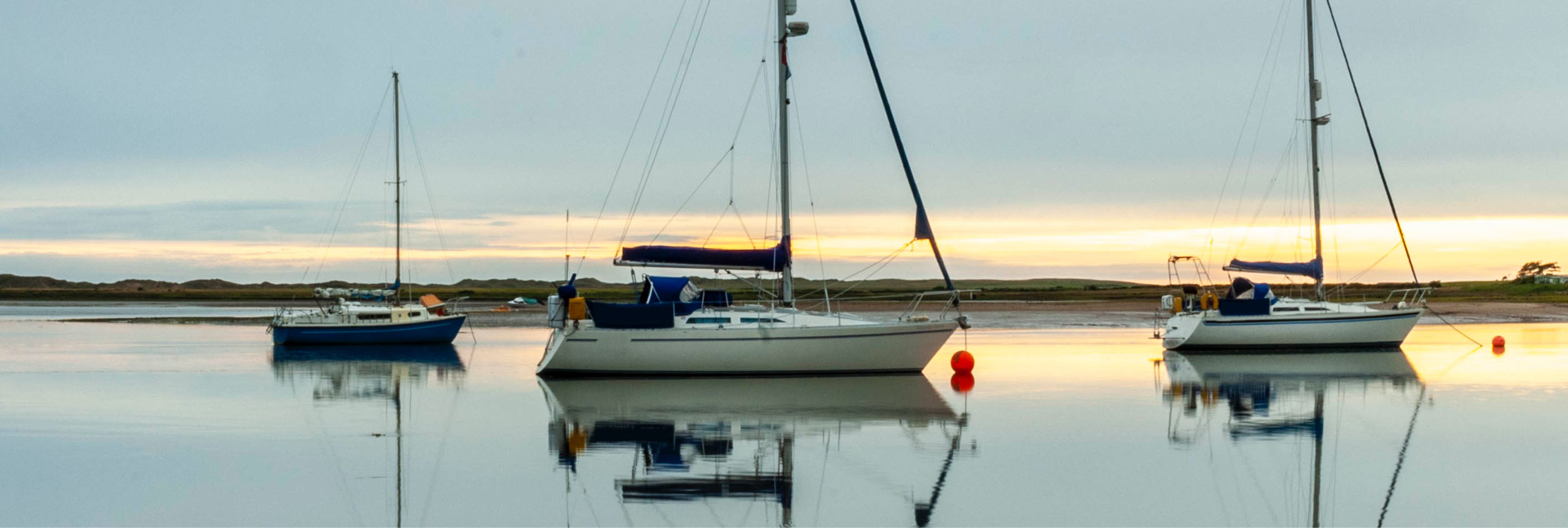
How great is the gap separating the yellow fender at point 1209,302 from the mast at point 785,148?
12269mm

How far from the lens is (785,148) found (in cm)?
2344

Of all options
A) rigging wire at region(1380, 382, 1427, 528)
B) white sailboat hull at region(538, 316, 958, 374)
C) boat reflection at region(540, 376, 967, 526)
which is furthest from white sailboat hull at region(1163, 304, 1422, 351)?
boat reflection at region(540, 376, 967, 526)

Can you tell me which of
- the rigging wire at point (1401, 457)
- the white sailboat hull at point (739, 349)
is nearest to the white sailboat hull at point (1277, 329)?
the rigging wire at point (1401, 457)

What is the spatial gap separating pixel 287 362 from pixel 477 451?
16.5 meters

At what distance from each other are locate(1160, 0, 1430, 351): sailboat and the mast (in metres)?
11.7

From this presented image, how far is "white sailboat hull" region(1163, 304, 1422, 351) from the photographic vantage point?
30.7 meters

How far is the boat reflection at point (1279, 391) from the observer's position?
51.7ft

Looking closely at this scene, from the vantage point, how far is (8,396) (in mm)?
20250

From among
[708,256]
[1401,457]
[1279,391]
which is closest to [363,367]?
[708,256]

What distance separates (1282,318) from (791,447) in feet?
65.2

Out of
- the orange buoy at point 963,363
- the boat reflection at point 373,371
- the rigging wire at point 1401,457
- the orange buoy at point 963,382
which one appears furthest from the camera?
the orange buoy at point 963,363

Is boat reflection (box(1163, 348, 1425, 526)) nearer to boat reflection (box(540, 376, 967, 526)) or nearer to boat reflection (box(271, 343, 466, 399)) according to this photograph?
boat reflection (box(540, 376, 967, 526))

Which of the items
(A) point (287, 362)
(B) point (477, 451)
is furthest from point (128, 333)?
(B) point (477, 451)

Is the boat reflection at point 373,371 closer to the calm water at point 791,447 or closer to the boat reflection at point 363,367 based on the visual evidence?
the boat reflection at point 363,367
